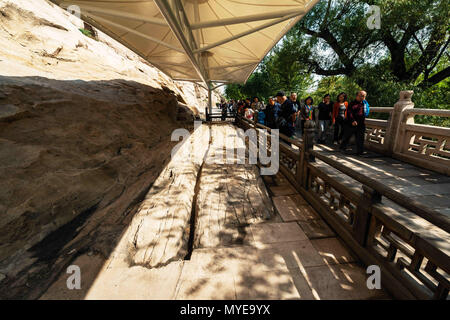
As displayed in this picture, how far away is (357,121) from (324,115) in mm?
1957

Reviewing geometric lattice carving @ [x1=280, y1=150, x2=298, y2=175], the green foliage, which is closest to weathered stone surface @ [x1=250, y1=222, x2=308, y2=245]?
geometric lattice carving @ [x1=280, y1=150, x2=298, y2=175]

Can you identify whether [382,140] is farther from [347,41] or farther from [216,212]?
[347,41]

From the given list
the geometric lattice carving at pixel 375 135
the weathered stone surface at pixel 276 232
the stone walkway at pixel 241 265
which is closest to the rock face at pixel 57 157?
the stone walkway at pixel 241 265

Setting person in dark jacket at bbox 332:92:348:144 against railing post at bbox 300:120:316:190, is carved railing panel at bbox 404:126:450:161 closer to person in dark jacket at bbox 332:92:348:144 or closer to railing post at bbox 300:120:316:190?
person in dark jacket at bbox 332:92:348:144

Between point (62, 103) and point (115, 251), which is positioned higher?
point (62, 103)

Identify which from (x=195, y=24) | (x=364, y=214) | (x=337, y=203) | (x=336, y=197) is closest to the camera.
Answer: (x=364, y=214)

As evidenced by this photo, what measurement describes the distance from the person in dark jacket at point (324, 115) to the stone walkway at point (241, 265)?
5156 millimetres

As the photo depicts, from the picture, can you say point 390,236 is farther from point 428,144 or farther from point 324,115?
point 324,115

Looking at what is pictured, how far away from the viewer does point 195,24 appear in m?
4.12

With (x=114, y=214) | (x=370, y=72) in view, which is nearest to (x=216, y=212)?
(x=114, y=214)

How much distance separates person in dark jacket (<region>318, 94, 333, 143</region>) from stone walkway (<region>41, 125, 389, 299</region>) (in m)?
5.16

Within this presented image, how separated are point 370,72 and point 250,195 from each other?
1164 centimetres

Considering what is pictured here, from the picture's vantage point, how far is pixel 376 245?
6.95 ft

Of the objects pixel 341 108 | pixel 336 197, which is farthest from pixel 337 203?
pixel 341 108
